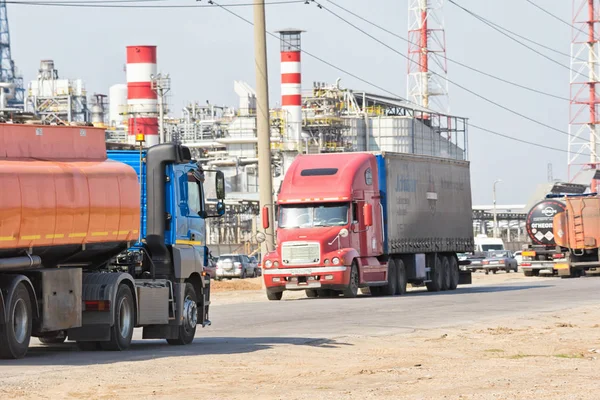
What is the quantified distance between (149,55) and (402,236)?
2164 inches

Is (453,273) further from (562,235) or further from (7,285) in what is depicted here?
(7,285)

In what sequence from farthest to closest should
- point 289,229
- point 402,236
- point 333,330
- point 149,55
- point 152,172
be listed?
point 149,55 → point 402,236 → point 289,229 → point 333,330 → point 152,172

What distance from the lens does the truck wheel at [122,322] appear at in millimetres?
18625

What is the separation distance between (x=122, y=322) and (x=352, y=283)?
715 inches

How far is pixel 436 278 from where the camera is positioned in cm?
4288

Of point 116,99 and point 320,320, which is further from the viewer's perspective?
point 116,99

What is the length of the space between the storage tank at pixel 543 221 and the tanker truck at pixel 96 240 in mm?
35295

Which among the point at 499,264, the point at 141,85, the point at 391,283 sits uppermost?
the point at 141,85

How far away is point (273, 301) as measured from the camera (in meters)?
36.9

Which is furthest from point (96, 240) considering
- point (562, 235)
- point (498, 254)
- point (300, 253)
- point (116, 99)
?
point (116, 99)

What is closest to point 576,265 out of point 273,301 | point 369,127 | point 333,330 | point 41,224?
point 273,301

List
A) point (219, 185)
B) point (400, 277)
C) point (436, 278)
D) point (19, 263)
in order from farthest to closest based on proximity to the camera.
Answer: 1. point (436, 278)
2. point (400, 277)
3. point (219, 185)
4. point (19, 263)

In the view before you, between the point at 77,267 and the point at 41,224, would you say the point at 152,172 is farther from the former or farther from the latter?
the point at 41,224

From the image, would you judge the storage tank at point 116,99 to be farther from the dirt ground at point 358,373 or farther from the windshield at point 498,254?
the dirt ground at point 358,373
